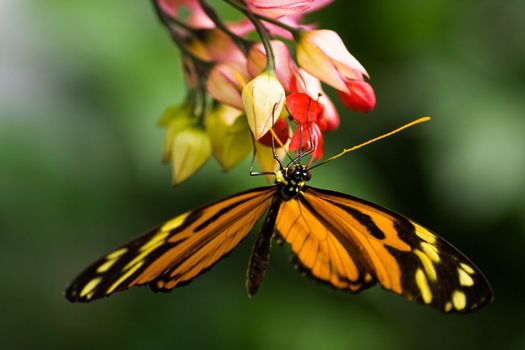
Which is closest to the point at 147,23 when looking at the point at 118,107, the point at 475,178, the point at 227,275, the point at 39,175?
the point at 118,107

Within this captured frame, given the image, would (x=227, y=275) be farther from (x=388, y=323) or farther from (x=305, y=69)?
(x=305, y=69)

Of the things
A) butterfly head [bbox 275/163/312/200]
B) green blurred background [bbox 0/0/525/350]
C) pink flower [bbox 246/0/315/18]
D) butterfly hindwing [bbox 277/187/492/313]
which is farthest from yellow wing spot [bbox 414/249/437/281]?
green blurred background [bbox 0/0/525/350]

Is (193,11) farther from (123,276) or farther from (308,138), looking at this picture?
(123,276)

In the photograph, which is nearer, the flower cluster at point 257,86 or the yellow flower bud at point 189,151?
the flower cluster at point 257,86

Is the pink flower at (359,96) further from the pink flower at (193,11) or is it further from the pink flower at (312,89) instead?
the pink flower at (193,11)

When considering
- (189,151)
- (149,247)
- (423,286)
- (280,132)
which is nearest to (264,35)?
(280,132)

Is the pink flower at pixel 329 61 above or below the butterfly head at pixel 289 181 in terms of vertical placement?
above

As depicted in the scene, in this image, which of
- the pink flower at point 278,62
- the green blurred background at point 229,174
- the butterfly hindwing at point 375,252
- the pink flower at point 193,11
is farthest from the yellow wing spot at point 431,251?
the green blurred background at point 229,174
